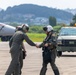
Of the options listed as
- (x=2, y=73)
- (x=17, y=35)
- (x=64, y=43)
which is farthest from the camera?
(x=64, y=43)

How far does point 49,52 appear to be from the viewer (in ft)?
48.5

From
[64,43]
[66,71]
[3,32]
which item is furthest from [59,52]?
[3,32]

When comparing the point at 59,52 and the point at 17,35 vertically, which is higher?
the point at 17,35

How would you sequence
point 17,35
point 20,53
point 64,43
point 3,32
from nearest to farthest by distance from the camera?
point 17,35, point 20,53, point 64,43, point 3,32

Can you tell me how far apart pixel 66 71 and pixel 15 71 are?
14.4 ft

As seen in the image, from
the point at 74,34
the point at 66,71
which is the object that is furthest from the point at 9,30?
the point at 66,71

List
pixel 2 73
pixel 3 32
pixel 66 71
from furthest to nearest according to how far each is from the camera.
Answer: pixel 3 32, pixel 66 71, pixel 2 73

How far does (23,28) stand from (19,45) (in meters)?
0.52

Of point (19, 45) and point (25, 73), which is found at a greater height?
point (19, 45)

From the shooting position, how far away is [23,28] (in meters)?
14.5

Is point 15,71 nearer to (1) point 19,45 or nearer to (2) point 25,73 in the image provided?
(1) point 19,45

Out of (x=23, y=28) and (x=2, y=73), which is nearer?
(x=23, y=28)

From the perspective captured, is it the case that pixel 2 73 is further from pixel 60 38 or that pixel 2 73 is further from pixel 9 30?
pixel 9 30

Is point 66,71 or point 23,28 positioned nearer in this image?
point 23,28
